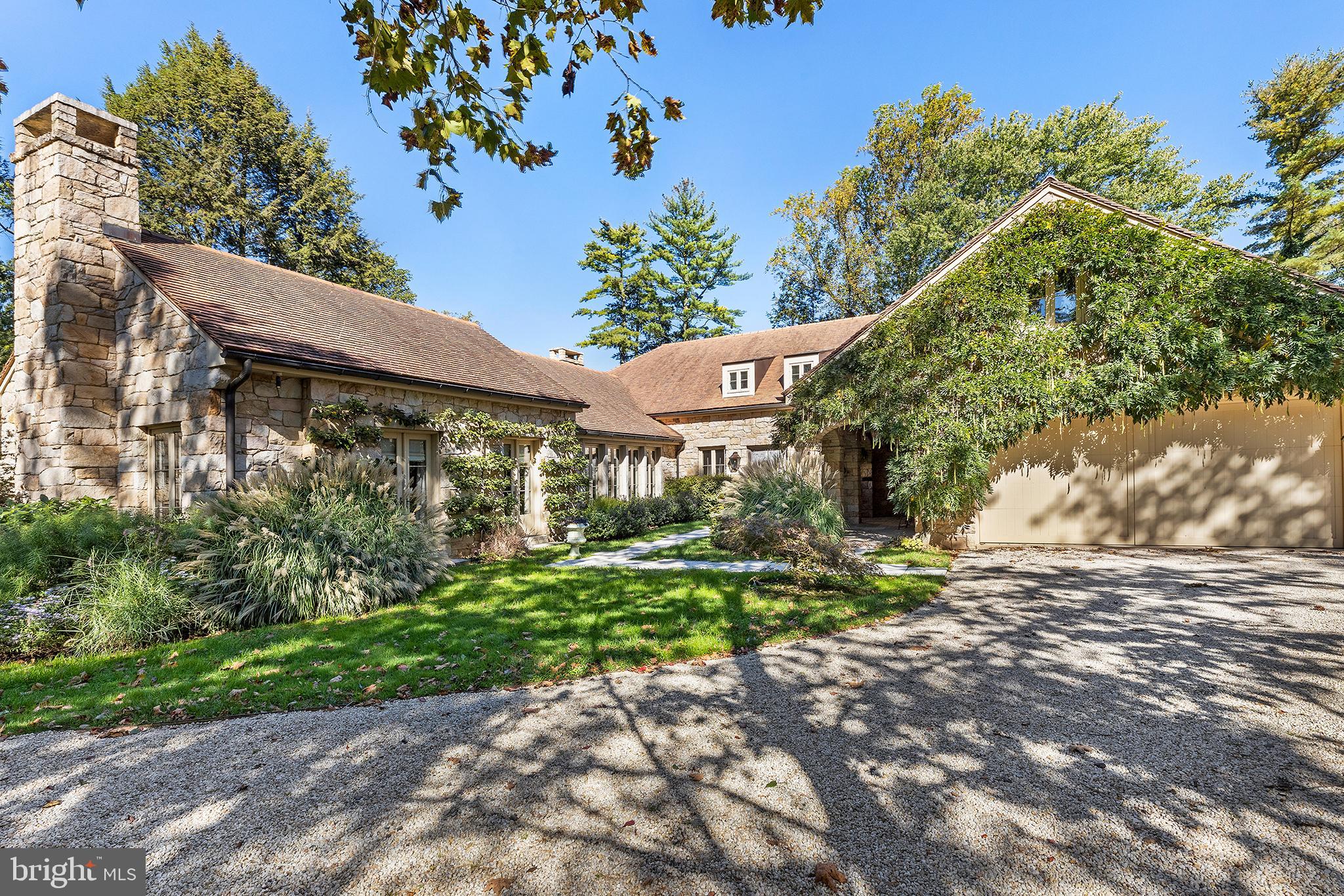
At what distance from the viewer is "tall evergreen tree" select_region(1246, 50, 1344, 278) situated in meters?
19.8

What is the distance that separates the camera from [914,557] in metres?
9.82

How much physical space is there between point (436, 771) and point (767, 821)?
1.79 m

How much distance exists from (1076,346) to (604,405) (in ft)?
40.9

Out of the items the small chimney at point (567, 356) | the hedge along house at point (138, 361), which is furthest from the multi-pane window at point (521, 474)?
the small chimney at point (567, 356)

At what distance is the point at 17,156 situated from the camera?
30.4 ft

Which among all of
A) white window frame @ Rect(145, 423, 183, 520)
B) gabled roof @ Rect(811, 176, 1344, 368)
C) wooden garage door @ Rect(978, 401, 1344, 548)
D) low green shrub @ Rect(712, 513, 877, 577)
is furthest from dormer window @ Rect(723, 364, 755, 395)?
white window frame @ Rect(145, 423, 183, 520)

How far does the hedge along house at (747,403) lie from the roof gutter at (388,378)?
22.4ft

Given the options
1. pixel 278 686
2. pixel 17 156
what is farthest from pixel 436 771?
pixel 17 156

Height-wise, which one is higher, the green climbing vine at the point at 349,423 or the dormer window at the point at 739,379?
the dormer window at the point at 739,379

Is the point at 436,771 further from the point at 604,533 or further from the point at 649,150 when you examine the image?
the point at 604,533

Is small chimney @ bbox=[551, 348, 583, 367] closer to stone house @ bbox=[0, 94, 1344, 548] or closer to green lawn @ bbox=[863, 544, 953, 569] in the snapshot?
stone house @ bbox=[0, 94, 1344, 548]

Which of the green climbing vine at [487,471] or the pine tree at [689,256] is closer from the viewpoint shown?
the green climbing vine at [487,471]

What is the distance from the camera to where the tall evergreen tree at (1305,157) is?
1981 centimetres

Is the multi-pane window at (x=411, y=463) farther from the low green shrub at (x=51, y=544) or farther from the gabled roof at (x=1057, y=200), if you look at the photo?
the gabled roof at (x=1057, y=200)
